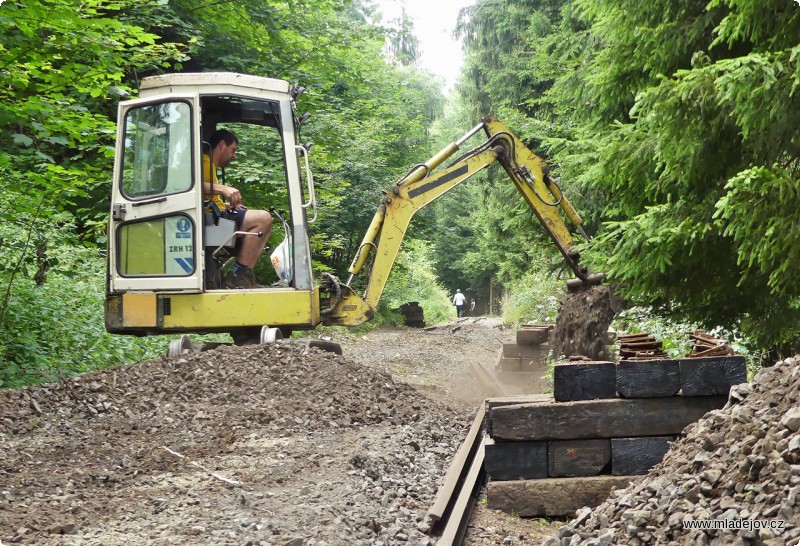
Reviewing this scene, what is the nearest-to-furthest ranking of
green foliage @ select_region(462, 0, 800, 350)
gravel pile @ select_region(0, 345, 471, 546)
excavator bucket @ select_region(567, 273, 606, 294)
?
gravel pile @ select_region(0, 345, 471, 546) < green foliage @ select_region(462, 0, 800, 350) < excavator bucket @ select_region(567, 273, 606, 294)

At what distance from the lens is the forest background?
5.12 meters

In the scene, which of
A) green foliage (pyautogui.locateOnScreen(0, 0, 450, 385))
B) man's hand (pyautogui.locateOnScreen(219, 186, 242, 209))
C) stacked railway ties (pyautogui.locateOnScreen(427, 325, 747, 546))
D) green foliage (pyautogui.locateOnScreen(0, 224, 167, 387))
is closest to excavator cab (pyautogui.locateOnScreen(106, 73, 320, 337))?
man's hand (pyautogui.locateOnScreen(219, 186, 242, 209))

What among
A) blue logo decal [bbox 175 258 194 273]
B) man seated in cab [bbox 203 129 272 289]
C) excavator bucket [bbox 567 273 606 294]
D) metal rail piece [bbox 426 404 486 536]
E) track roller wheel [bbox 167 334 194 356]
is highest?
man seated in cab [bbox 203 129 272 289]

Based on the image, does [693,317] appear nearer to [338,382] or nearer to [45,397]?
[338,382]

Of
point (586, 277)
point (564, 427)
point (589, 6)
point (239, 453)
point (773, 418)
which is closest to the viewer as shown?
point (773, 418)

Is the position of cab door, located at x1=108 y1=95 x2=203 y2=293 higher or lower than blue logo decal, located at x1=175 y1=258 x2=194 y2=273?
Result: higher

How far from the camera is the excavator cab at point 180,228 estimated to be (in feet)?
26.6

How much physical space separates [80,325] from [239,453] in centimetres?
583

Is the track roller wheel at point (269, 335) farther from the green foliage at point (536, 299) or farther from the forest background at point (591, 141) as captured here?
the green foliage at point (536, 299)

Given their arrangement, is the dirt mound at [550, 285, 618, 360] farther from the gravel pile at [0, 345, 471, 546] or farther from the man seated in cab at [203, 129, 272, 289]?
the man seated in cab at [203, 129, 272, 289]

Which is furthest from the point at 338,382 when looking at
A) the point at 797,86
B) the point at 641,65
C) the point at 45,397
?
the point at 797,86

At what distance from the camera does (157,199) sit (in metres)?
8.10

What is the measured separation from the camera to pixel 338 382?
7.41 meters

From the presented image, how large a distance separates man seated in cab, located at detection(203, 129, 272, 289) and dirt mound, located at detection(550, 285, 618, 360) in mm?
3911
